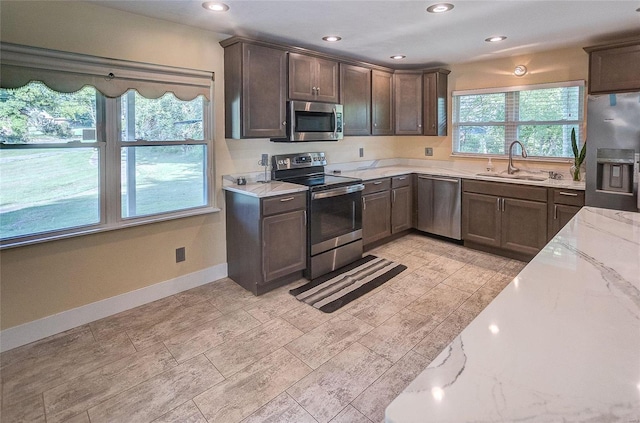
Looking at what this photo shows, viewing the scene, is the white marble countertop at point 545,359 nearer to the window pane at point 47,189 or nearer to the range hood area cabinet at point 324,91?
the range hood area cabinet at point 324,91

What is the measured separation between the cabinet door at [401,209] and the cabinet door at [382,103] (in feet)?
2.69

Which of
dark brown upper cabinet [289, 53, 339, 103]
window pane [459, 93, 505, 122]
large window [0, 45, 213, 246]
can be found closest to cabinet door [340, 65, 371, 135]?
dark brown upper cabinet [289, 53, 339, 103]

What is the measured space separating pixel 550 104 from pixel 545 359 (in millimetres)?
4352

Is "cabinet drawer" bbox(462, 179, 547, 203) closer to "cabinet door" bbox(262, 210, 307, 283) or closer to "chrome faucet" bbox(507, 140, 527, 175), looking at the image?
"chrome faucet" bbox(507, 140, 527, 175)

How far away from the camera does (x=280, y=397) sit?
81.9 inches

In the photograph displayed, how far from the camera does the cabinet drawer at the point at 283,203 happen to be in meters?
3.28

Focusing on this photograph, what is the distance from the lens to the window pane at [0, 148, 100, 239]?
254 cm

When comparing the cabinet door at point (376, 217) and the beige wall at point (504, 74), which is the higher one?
the beige wall at point (504, 74)

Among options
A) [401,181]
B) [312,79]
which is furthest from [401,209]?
[312,79]

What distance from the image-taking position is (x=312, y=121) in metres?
3.99

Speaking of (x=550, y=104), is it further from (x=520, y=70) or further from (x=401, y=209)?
(x=401, y=209)

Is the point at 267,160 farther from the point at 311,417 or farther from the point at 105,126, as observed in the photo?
the point at 311,417

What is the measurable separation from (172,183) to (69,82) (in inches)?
42.1

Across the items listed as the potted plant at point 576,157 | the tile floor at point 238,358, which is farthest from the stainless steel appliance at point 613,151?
the tile floor at point 238,358
